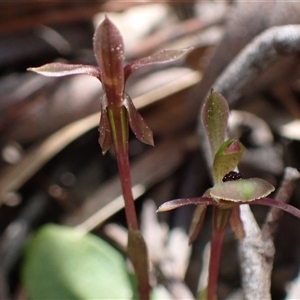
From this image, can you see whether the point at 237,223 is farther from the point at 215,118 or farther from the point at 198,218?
the point at 215,118

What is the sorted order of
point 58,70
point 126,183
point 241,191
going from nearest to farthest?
point 241,191 → point 58,70 → point 126,183

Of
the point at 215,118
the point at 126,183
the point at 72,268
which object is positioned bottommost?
the point at 72,268

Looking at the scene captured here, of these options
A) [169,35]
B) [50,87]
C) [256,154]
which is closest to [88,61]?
[50,87]

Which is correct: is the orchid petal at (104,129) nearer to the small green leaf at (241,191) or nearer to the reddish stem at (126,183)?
the reddish stem at (126,183)

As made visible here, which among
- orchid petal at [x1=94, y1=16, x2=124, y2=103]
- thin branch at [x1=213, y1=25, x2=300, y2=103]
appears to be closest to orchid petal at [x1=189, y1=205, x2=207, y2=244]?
orchid petal at [x1=94, y1=16, x2=124, y2=103]

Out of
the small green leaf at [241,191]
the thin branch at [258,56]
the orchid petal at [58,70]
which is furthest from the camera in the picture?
the thin branch at [258,56]

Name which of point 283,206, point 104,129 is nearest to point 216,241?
point 283,206

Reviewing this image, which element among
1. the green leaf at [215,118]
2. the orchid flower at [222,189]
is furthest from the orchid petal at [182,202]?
the green leaf at [215,118]

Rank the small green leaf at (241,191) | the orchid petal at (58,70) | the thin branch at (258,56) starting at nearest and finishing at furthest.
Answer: the small green leaf at (241,191) < the orchid petal at (58,70) < the thin branch at (258,56)
